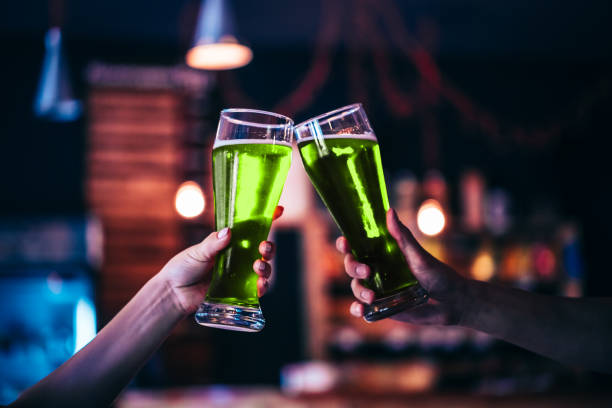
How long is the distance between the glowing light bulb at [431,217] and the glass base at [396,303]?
4609mm

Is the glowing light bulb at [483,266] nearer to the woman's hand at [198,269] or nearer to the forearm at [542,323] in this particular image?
the forearm at [542,323]

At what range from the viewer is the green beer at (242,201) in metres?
1.14

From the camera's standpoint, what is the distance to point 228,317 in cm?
112

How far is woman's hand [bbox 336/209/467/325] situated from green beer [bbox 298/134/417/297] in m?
0.02

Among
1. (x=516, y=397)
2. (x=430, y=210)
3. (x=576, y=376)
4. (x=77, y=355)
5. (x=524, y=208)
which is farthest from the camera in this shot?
(x=524, y=208)

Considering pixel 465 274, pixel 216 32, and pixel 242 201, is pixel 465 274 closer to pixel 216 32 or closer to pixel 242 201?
pixel 216 32

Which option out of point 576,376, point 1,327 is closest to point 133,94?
point 1,327

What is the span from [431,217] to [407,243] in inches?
184

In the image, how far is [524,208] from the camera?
7344 mm

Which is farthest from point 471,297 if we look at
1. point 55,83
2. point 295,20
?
point 295,20

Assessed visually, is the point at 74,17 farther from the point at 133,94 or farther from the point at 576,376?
the point at 576,376

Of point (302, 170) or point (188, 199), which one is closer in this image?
point (188, 199)

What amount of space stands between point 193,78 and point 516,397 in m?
4.21

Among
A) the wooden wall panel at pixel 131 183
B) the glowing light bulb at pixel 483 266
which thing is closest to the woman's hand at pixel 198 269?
the wooden wall panel at pixel 131 183
